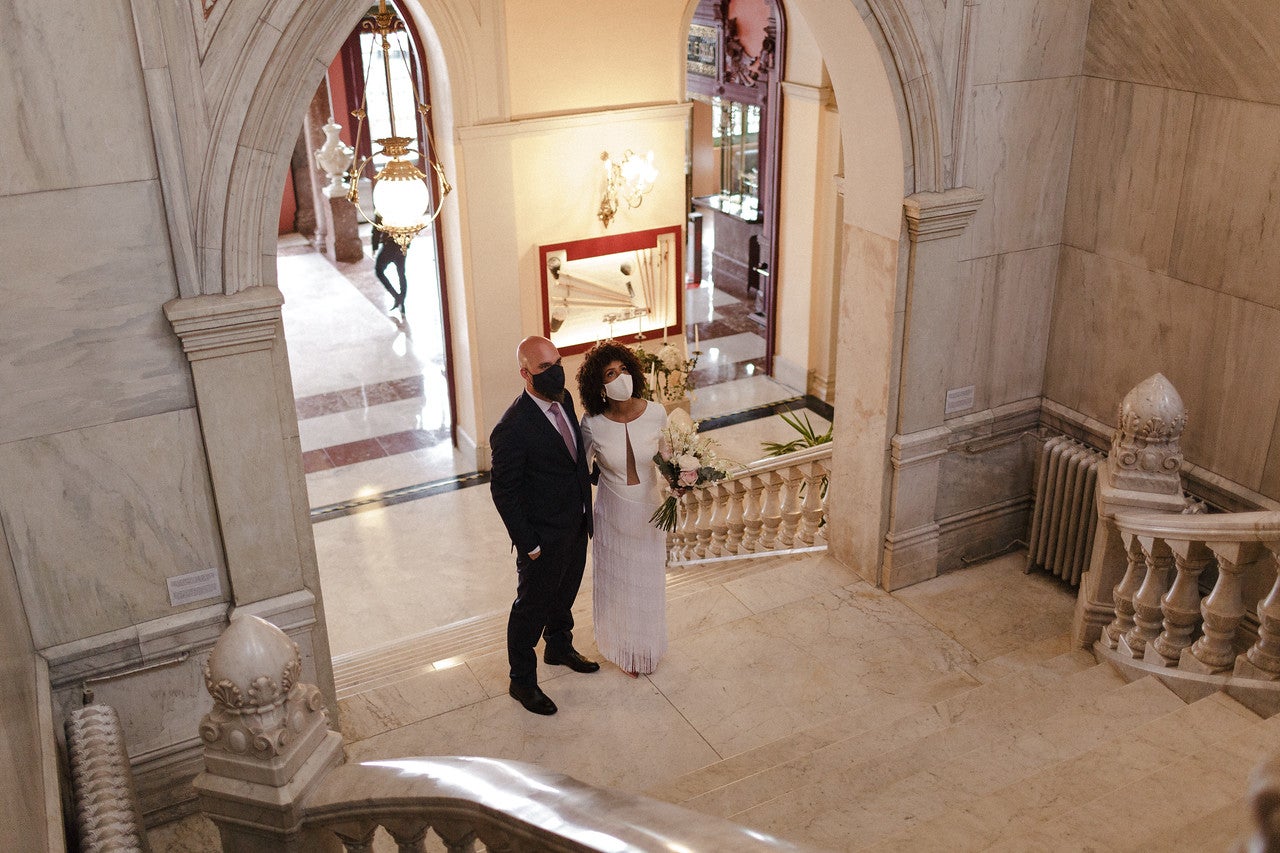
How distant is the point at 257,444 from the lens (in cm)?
472

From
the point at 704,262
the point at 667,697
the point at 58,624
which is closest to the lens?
the point at 58,624

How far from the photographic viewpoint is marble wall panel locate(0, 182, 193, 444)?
13.6 ft

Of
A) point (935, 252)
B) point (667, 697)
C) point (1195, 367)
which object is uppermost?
point (935, 252)

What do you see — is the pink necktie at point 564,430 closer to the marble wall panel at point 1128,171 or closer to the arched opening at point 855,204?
the arched opening at point 855,204

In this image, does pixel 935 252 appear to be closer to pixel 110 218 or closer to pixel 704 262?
pixel 110 218

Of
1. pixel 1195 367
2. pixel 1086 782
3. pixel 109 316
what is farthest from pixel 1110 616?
pixel 109 316

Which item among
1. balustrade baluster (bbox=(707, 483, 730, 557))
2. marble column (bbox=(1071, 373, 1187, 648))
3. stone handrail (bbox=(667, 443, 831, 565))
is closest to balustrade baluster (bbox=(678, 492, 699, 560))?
stone handrail (bbox=(667, 443, 831, 565))

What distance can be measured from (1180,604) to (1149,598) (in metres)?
0.19

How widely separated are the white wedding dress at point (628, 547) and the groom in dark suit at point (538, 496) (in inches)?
4.3

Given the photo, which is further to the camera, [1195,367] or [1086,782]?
[1195,367]

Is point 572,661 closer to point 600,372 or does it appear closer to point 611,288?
point 600,372

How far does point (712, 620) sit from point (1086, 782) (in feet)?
9.03

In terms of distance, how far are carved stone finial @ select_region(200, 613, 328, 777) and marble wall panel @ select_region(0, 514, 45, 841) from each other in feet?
1.54

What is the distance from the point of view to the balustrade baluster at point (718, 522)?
25.9 ft
